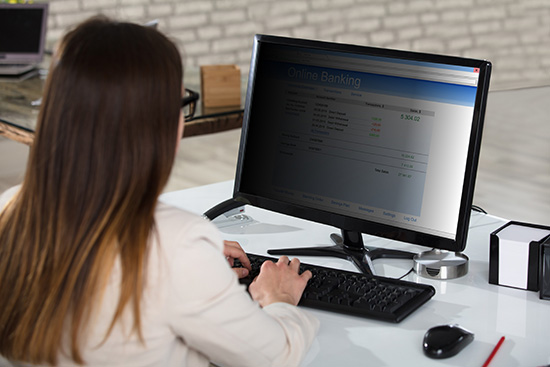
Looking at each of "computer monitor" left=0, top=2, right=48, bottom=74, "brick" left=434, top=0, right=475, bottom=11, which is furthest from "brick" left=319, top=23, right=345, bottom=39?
"computer monitor" left=0, top=2, right=48, bottom=74

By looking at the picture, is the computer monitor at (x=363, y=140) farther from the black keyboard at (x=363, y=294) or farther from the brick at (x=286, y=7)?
the brick at (x=286, y=7)

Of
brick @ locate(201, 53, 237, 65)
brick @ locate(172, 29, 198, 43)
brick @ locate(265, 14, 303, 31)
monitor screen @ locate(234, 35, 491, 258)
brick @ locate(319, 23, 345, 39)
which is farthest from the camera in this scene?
brick @ locate(319, 23, 345, 39)

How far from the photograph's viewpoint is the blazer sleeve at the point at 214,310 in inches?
32.8

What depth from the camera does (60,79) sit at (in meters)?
0.82

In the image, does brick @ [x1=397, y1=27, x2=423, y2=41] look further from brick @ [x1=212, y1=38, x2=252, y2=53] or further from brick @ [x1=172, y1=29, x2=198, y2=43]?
brick @ [x1=172, y1=29, x2=198, y2=43]

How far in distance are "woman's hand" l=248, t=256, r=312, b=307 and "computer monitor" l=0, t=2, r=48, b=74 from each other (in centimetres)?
268

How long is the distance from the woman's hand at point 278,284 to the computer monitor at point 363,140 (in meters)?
0.20

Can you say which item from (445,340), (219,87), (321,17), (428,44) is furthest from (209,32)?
(445,340)

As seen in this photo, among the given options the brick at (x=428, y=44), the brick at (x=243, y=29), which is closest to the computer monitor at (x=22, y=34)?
the brick at (x=243, y=29)

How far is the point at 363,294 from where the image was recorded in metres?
1.20

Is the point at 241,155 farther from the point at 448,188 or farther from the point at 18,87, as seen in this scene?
the point at 18,87

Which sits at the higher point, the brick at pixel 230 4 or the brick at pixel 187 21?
the brick at pixel 230 4

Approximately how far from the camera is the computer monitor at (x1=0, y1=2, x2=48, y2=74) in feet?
11.5

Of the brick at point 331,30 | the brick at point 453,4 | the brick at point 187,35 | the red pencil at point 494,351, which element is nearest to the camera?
the red pencil at point 494,351
